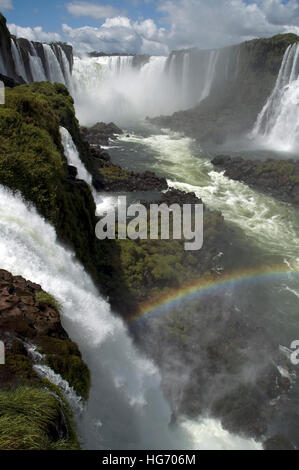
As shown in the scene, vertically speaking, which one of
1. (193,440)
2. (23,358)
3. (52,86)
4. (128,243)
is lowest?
(193,440)

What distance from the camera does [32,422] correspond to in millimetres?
4066

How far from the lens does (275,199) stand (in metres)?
26.5

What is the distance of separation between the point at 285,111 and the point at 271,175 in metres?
16.6

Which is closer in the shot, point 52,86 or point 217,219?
point 217,219

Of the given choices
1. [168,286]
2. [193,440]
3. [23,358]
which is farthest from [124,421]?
[168,286]

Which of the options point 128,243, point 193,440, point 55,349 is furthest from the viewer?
point 128,243

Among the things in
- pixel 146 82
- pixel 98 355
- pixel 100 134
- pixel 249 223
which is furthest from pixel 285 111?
pixel 98 355

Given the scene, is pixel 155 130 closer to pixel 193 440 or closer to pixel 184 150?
pixel 184 150

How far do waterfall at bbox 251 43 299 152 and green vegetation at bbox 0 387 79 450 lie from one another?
40610mm

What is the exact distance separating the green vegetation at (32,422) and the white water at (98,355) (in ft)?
6.69

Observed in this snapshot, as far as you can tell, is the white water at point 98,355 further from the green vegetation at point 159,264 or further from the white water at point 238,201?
the white water at point 238,201

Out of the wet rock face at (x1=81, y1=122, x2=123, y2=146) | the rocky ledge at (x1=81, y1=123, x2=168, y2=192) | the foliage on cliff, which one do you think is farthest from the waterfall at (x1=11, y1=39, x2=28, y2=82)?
the foliage on cliff

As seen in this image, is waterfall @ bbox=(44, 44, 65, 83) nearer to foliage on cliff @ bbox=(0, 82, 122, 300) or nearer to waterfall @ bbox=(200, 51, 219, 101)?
waterfall @ bbox=(200, 51, 219, 101)

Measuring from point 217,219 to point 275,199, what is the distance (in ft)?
27.9
